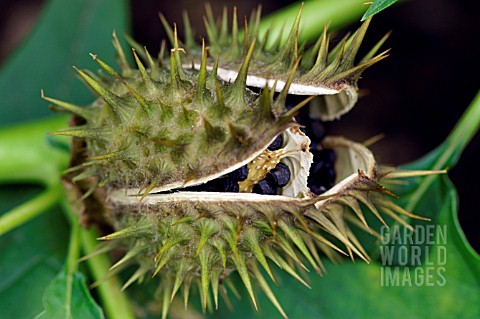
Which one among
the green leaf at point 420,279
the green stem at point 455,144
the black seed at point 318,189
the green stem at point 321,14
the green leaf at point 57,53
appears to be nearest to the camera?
the black seed at point 318,189

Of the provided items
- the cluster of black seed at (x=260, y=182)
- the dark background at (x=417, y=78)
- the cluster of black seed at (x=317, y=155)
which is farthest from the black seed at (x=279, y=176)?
the dark background at (x=417, y=78)

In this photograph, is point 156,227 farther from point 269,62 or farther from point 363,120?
point 363,120

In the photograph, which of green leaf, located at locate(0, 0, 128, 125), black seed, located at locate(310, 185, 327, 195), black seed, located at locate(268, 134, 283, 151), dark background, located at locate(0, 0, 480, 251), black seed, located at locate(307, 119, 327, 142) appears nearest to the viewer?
black seed, located at locate(268, 134, 283, 151)

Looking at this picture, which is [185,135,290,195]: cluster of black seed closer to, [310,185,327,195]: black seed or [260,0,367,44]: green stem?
[310,185,327,195]: black seed

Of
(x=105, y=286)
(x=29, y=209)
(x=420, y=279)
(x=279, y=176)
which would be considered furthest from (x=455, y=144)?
(x=29, y=209)

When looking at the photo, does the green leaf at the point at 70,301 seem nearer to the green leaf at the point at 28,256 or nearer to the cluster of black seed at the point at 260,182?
the green leaf at the point at 28,256

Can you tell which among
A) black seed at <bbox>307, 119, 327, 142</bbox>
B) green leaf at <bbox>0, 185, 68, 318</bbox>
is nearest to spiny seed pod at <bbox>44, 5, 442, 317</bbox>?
black seed at <bbox>307, 119, 327, 142</bbox>
